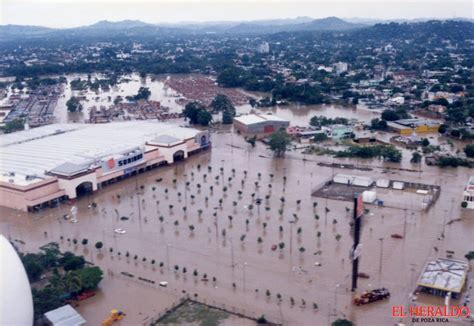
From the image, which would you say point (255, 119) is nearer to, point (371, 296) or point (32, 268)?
Result: point (32, 268)

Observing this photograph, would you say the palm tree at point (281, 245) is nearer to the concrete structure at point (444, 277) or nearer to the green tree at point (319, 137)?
the concrete structure at point (444, 277)

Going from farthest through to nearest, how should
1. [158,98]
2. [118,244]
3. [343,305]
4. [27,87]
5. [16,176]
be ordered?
[27,87] < [158,98] < [16,176] < [118,244] < [343,305]

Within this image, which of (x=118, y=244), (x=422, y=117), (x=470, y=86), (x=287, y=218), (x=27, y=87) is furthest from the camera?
(x=27, y=87)

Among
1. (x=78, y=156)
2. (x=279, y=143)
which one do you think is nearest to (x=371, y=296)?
(x=279, y=143)

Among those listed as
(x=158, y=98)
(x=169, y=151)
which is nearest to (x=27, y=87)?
(x=158, y=98)

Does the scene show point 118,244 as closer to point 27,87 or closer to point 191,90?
point 191,90

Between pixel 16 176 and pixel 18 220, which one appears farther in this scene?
pixel 16 176

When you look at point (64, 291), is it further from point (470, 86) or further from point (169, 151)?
point (470, 86)
